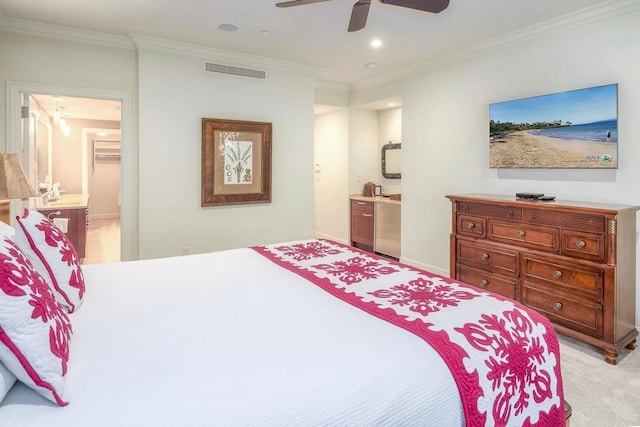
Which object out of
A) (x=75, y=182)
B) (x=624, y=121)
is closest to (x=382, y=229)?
(x=624, y=121)

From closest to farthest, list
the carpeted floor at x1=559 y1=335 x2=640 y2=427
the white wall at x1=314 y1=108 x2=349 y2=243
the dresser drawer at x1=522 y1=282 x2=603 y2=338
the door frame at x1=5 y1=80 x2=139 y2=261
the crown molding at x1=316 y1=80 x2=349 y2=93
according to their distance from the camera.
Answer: the carpeted floor at x1=559 y1=335 x2=640 y2=427 < the dresser drawer at x1=522 y1=282 x2=603 y2=338 < the door frame at x1=5 y1=80 x2=139 y2=261 < the crown molding at x1=316 y1=80 x2=349 y2=93 < the white wall at x1=314 y1=108 x2=349 y2=243

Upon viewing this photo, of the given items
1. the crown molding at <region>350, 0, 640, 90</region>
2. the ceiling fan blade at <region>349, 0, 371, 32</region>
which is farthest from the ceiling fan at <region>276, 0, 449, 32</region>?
the crown molding at <region>350, 0, 640, 90</region>

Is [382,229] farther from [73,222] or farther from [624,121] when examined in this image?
[73,222]

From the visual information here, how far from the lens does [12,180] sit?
2.19 metres

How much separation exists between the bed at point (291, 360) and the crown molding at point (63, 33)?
3.01 metres

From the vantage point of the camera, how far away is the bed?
3.02ft

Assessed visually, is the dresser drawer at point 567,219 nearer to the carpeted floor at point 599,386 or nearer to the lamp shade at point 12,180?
the carpeted floor at point 599,386

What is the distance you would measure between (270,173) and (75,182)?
6.38m

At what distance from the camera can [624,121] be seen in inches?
116

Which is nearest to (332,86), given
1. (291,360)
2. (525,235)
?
(525,235)

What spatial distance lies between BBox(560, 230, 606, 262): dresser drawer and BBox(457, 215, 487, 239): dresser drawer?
0.68 m

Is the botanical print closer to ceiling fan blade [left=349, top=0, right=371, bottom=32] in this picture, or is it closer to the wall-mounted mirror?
ceiling fan blade [left=349, top=0, right=371, bottom=32]

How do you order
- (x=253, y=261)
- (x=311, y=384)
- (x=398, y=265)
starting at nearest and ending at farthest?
(x=311, y=384) → (x=398, y=265) → (x=253, y=261)

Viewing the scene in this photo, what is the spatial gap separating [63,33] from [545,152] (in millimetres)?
4628
